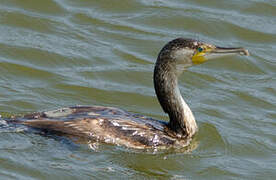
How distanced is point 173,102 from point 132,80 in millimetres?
2440

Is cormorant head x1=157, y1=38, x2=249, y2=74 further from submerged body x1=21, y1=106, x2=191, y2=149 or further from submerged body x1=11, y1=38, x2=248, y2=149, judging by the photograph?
submerged body x1=21, y1=106, x2=191, y2=149

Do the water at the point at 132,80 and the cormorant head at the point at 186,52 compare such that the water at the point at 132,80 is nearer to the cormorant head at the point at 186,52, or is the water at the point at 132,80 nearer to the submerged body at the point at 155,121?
the submerged body at the point at 155,121

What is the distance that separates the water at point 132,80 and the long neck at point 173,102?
14.2 inches

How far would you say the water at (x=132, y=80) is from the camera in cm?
1012

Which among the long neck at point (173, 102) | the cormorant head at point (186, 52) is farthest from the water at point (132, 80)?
the cormorant head at point (186, 52)

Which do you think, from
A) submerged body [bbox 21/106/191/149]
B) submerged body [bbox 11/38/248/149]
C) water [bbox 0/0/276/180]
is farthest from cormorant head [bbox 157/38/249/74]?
water [bbox 0/0/276/180]

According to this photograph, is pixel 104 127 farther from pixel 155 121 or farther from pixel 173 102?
pixel 173 102

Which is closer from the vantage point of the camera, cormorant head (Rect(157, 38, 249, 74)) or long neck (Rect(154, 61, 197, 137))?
cormorant head (Rect(157, 38, 249, 74))

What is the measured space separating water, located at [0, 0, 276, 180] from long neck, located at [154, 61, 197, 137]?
360 mm

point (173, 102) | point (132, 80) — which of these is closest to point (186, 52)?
point (173, 102)

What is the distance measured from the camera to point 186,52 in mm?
A: 10602

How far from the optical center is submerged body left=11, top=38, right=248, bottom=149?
10.3 m

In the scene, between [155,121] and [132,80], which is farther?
[132,80]

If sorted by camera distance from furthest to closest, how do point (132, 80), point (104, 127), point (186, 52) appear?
1. point (132, 80)
2. point (186, 52)
3. point (104, 127)
